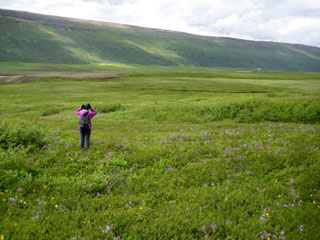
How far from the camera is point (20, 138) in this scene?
506 inches

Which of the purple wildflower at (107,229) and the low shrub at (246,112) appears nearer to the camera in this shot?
the purple wildflower at (107,229)

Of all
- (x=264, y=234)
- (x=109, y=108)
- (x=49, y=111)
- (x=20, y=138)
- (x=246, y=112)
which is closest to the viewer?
(x=264, y=234)

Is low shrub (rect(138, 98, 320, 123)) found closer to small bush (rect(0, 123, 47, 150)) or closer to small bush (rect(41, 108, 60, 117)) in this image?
small bush (rect(41, 108, 60, 117))

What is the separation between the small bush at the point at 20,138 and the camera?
484 inches

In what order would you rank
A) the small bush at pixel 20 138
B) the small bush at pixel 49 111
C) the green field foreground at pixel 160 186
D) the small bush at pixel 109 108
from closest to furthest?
the green field foreground at pixel 160 186, the small bush at pixel 20 138, the small bush at pixel 49 111, the small bush at pixel 109 108

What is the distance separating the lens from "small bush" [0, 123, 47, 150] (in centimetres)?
1230

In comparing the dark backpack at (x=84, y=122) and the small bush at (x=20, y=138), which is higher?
the dark backpack at (x=84, y=122)

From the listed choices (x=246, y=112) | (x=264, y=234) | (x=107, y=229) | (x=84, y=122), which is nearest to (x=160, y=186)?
(x=107, y=229)

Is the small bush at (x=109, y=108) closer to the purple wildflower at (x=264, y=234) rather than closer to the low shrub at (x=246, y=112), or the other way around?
the low shrub at (x=246, y=112)

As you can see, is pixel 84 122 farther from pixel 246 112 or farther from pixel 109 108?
pixel 109 108

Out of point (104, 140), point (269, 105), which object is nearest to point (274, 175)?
point (104, 140)

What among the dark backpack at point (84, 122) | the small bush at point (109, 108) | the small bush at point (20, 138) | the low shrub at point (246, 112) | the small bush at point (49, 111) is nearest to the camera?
the small bush at point (20, 138)

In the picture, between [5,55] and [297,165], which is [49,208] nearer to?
[297,165]

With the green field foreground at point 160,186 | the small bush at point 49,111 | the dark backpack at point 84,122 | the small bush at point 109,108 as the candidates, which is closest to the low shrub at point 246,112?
the small bush at point 109,108
